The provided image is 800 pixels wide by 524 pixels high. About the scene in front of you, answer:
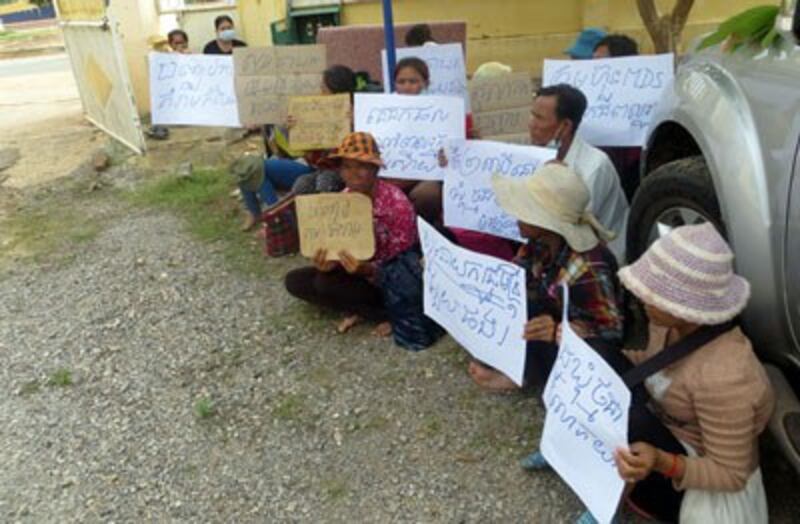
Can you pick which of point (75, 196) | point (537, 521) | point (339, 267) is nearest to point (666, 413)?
point (537, 521)

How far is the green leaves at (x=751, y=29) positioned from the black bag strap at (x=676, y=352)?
1009 mm

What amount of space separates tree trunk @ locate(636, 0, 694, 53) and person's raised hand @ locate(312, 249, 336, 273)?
164 inches

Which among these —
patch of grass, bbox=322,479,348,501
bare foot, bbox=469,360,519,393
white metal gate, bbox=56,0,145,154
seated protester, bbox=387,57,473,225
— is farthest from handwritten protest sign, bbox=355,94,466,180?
white metal gate, bbox=56,0,145,154

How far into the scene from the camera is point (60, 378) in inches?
143

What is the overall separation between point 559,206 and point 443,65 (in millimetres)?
2633

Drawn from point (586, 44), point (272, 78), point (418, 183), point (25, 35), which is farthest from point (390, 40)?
point (25, 35)

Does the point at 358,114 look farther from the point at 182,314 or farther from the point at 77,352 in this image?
the point at 77,352

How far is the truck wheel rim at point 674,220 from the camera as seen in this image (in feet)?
9.09

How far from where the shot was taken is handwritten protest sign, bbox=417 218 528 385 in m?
2.72

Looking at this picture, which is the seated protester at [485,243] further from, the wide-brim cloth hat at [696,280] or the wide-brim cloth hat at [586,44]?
the wide-brim cloth hat at [586,44]

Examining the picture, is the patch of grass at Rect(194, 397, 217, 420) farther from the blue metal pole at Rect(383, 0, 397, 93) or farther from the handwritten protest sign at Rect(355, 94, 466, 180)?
the blue metal pole at Rect(383, 0, 397, 93)

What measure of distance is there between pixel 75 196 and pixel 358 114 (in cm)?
395

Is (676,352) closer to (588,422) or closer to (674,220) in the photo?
(588,422)

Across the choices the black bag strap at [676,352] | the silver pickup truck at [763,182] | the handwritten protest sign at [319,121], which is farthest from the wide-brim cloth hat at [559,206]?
the handwritten protest sign at [319,121]
